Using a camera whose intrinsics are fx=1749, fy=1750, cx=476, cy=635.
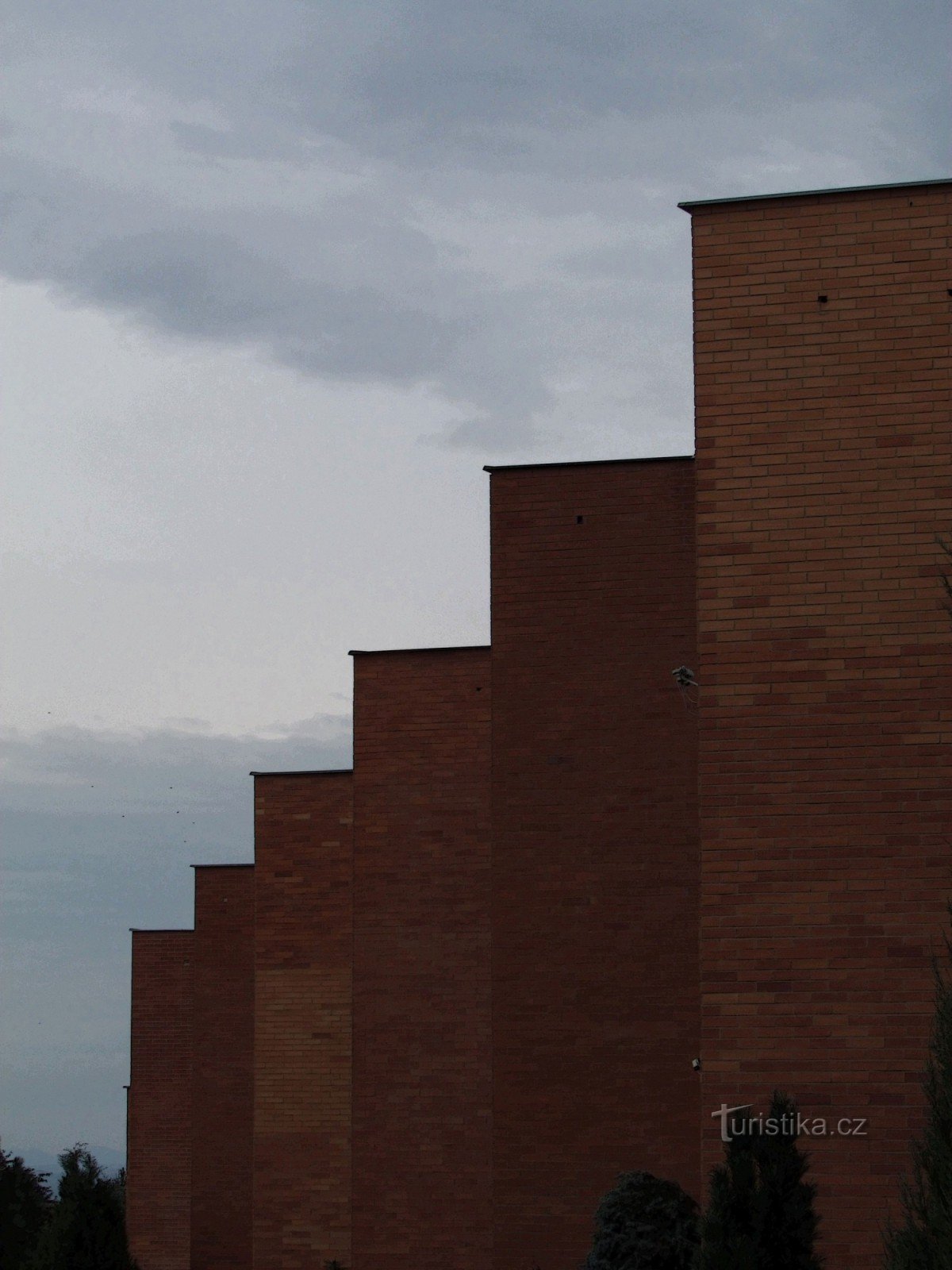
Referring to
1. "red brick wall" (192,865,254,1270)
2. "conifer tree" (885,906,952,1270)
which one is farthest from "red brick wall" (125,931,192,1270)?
"conifer tree" (885,906,952,1270)

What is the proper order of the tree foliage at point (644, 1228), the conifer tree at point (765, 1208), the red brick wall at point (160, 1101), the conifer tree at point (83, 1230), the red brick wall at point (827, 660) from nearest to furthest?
the conifer tree at point (765, 1208), the red brick wall at point (827, 660), the tree foliage at point (644, 1228), the conifer tree at point (83, 1230), the red brick wall at point (160, 1101)

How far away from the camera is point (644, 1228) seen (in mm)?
11922

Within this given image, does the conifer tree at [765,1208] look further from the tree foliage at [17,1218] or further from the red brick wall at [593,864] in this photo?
the tree foliage at [17,1218]

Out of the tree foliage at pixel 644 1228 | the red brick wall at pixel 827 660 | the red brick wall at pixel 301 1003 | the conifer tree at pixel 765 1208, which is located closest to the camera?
the conifer tree at pixel 765 1208

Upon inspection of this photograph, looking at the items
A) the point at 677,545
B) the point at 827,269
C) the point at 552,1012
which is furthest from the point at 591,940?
the point at 827,269

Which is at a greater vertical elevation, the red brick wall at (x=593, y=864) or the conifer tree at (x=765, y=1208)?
the red brick wall at (x=593, y=864)

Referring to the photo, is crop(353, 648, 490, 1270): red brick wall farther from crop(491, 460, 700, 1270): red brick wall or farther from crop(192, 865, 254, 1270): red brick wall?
crop(192, 865, 254, 1270): red brick wall

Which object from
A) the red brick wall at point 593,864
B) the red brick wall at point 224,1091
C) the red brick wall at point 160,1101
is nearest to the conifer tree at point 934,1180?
the red brick wall at point 593,864

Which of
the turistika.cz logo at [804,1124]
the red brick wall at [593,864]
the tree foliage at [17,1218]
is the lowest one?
the tree foliage at [17,1218]

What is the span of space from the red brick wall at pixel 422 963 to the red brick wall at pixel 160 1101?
1478 centimetres

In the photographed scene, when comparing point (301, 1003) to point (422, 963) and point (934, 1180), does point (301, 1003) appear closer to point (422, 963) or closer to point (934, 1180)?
point (422, 963)

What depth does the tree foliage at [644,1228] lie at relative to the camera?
11797mm

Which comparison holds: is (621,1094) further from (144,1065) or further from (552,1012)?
(144,1065)

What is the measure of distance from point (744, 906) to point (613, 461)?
261 inches
